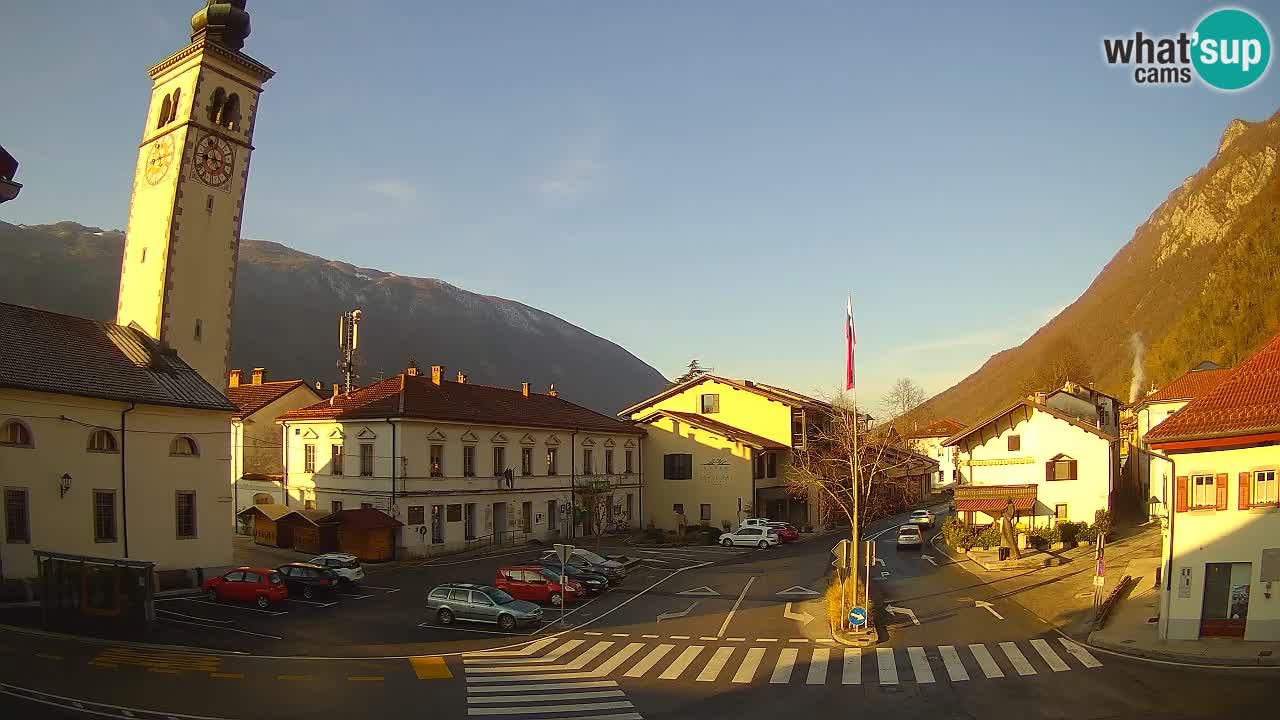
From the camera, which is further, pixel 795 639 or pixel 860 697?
pixel 795 639

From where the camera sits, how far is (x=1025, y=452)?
49.7m

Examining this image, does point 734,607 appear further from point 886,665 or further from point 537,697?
point 537,697

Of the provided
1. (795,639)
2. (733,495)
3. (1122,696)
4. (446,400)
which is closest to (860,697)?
(1122,696)

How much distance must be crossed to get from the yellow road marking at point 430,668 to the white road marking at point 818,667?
369 inches

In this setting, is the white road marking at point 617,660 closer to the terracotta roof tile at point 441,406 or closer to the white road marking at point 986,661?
the white road marking at point 986,661

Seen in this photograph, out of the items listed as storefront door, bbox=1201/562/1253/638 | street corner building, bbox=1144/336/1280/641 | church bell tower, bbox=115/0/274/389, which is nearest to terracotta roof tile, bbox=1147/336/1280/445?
street corner building, bbox=1144/336/1280/641

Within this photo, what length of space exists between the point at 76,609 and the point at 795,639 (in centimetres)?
2290

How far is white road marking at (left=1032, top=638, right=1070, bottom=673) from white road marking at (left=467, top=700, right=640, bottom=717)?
37.7ft

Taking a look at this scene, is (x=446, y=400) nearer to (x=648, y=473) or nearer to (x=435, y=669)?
(x=648, y=473)

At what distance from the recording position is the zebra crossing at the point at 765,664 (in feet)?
70.4

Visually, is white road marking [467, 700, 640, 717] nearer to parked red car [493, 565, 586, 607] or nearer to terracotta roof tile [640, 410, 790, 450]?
parked red car [493, 565, 586, 607]

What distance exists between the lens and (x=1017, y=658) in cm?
2325

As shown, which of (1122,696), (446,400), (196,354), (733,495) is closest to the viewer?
(1122,696)

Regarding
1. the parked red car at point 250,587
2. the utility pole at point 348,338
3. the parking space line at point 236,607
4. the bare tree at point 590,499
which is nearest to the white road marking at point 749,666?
the parking space line at point 236,607
